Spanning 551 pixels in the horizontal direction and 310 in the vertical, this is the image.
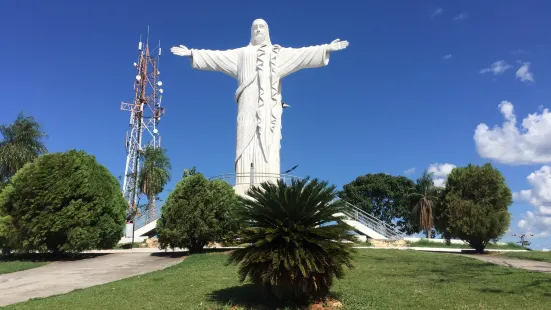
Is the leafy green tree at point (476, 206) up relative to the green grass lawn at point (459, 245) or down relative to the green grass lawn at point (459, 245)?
up

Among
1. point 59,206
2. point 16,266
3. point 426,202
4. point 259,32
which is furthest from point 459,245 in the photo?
point 16,266

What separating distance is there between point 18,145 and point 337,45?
20601 millimetres

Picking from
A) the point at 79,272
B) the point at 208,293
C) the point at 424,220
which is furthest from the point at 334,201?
the point at 424,220

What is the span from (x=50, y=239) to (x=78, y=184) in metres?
2.76

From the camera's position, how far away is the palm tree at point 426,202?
40.8 meters

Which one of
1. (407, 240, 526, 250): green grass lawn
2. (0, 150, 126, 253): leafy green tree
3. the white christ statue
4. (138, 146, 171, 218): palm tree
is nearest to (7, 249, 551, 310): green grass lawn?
(0, 150, 126, 253): leafy green tree

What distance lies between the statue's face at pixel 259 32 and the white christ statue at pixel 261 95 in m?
0.43

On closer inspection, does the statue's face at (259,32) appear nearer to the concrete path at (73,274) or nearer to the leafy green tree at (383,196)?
the concrete path at (73,274)

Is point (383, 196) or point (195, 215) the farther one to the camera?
point (383, 196)

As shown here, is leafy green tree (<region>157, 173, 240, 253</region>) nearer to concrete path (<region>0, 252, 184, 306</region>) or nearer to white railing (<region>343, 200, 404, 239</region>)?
concrete path (<region>0, 252, 184, 306</region>)

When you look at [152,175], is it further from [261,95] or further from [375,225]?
[375,225]

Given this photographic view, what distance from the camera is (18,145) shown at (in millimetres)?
28609

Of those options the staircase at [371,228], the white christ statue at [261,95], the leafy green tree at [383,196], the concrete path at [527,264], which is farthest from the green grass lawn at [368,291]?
the leafy green tree at [383,196]

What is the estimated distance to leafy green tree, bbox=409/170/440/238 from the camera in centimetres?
4081
